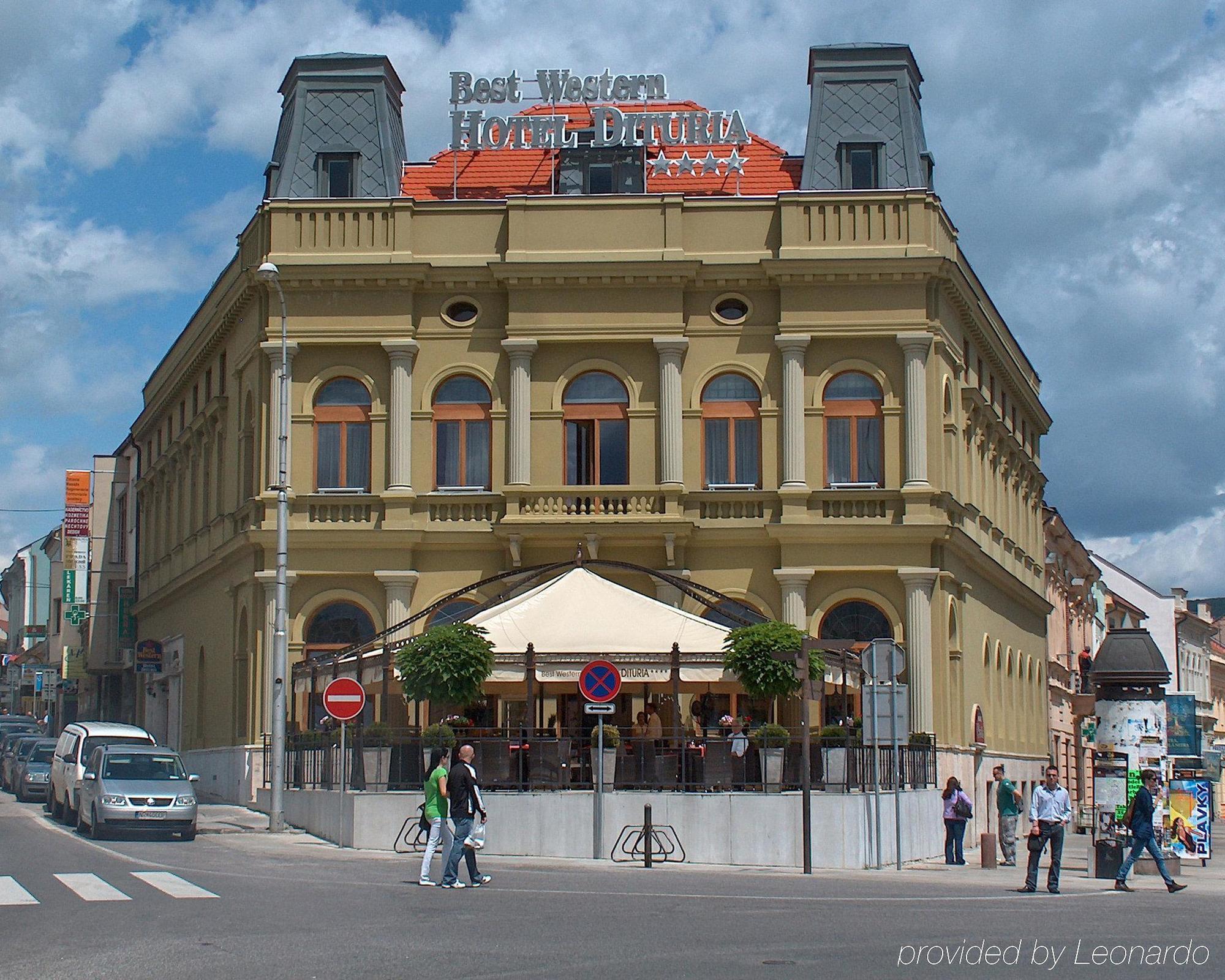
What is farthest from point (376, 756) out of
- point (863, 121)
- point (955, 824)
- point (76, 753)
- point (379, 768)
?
point (863, 121)

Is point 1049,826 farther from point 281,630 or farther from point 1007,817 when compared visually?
point 281,630

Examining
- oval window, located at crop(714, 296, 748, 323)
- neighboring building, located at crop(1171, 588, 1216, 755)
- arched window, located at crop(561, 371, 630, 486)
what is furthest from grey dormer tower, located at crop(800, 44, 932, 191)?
neighboring building, located at crop(1171, 588, 1216, 755)

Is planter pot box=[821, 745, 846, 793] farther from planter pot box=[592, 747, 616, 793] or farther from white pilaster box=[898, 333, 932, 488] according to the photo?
white pilaster box=[898, 333, 932, 488]

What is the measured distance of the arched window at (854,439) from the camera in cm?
3947

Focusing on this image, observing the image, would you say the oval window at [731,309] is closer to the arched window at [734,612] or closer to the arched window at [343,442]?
the arched window at [734,612]

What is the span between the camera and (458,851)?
21.5m

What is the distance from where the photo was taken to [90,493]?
6850 cm

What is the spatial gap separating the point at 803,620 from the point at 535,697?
361 inches

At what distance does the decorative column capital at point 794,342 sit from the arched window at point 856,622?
Result: 5.46 meters

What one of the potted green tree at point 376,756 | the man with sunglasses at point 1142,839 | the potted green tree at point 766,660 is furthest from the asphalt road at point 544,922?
the potted green tree at point 766,660

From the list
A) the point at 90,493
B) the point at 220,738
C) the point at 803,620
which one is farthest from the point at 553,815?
the point at 90,493

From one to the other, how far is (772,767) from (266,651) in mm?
15715

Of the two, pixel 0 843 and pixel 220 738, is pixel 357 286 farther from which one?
pixel 0 843

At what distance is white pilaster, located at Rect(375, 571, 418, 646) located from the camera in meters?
39.1
